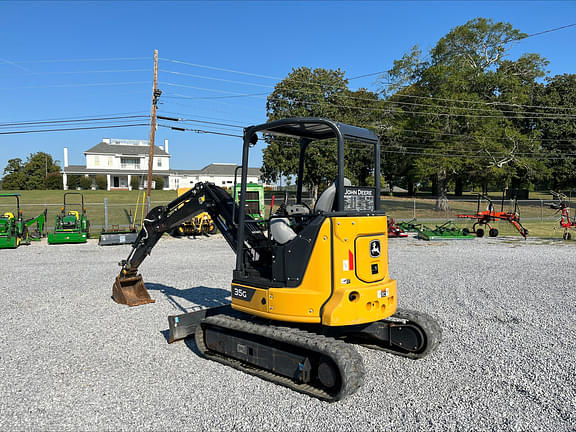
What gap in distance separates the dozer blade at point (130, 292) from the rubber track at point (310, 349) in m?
3.38

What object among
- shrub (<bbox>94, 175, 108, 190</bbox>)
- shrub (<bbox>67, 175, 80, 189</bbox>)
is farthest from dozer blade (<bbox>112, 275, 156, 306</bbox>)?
shrub (<bbox>67, 175, 80, 189</bbox>)

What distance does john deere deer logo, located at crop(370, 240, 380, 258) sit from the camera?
5211 millimetres

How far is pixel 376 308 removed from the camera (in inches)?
205

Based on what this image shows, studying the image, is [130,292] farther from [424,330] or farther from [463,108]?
[463,108]

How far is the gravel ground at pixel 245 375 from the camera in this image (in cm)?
441

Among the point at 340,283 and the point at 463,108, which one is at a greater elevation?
the point at 463,108

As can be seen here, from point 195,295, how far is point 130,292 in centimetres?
138

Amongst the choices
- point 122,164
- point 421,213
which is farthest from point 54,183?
point 421,213

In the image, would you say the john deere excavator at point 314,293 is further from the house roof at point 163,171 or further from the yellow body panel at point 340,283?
the house roof at point 163,171

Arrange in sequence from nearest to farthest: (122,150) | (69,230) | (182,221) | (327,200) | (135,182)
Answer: (327,200), (182,221), (69,230), (135,182), (122,150)

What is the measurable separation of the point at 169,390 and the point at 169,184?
7008cm

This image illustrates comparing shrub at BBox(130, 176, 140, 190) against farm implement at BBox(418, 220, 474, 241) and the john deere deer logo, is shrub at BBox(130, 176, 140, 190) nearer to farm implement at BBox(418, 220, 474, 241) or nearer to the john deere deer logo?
farm implement at BBox(418, 220, 474, 241)

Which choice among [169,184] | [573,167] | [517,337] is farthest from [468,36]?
[169,184]

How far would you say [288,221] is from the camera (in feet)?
18.4
